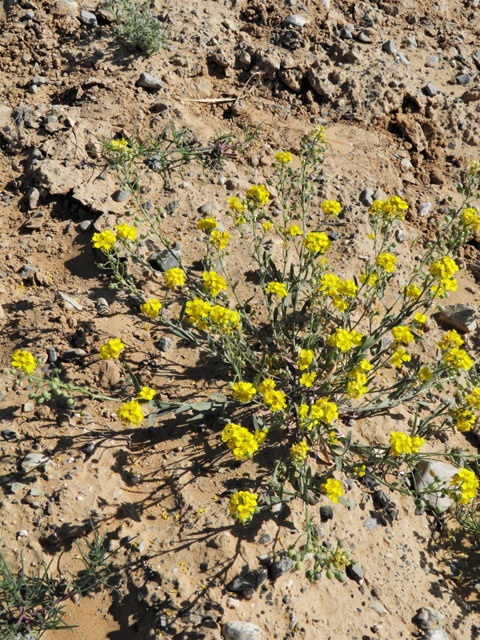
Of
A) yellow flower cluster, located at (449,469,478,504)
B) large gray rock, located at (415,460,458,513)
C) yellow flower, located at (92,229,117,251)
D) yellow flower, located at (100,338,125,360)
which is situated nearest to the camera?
yellow flower cluster, located at (449,469,478,504)

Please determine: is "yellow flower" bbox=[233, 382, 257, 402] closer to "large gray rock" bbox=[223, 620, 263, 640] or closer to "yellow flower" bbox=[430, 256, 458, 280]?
"large gray rock" bbox=[223, 620, 263, 640]

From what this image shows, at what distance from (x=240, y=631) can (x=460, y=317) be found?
3.36m

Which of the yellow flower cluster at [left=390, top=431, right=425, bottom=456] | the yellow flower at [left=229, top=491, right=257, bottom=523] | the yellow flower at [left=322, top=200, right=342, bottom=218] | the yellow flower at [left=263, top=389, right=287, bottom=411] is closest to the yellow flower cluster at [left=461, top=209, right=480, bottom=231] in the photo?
the yellow flower at [left=322, top=200, right=342, bottom=218]

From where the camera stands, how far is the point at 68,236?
181 inches

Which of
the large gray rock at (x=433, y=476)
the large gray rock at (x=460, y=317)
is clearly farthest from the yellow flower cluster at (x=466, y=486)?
the large gray rock at (x=460, y=317)

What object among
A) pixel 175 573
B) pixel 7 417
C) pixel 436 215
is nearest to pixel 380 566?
pixel 175 573

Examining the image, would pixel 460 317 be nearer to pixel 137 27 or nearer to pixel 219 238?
pixel 219 238

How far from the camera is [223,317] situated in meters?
3.15

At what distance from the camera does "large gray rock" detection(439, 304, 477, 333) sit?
4500mm

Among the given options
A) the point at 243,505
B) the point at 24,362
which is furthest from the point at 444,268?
the point at 24,362

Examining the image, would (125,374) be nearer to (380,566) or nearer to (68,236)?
(68,236)

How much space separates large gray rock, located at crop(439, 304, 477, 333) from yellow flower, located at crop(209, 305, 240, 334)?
2465 mm

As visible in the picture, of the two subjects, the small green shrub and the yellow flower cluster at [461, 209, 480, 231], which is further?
the small green shrub

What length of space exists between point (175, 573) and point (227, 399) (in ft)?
4.10
